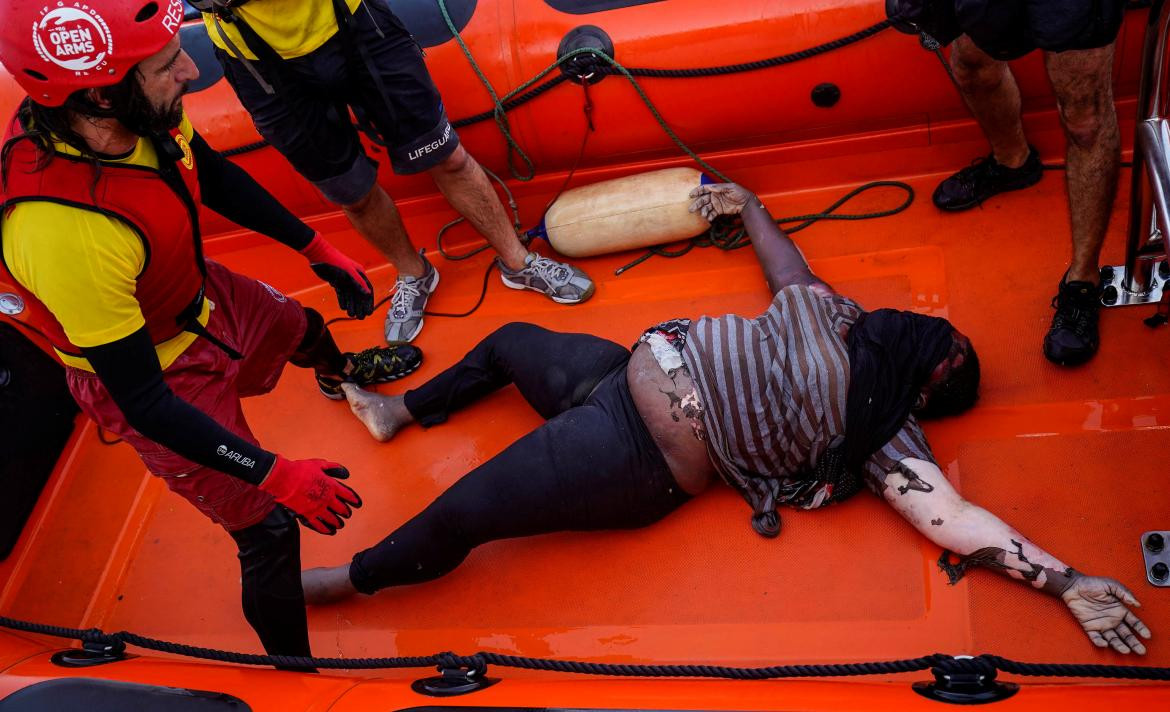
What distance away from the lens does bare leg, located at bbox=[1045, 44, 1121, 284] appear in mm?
2205

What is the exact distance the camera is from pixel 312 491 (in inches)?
82.0

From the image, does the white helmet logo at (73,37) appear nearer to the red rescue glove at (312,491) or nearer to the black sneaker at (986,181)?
the red rescue glove at (312,491)

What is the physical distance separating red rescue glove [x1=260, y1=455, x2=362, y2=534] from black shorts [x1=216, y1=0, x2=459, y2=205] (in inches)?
42.8

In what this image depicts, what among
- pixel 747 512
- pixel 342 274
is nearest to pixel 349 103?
pixel 342 274

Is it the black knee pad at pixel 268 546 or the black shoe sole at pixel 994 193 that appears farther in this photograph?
the black shoe sole at pixel 994 193

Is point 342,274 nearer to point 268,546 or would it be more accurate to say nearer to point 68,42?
point 268,546

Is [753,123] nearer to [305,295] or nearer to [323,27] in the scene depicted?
[323,27]

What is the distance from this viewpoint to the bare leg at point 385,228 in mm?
3053

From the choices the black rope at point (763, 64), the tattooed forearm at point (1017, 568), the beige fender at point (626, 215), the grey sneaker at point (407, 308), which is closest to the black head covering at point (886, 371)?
the tattooed forearm at point (1017, 568)

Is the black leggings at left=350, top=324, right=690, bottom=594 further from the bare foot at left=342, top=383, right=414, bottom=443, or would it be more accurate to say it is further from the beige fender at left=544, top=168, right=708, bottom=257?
the beige fender at left=544, top=168, right=708, bottom=257

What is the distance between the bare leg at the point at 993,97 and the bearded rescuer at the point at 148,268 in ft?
6.13

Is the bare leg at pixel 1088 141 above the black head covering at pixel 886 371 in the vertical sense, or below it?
above

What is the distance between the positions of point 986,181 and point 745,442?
4.20 ft

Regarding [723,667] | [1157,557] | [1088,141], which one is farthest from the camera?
[1088,141]
